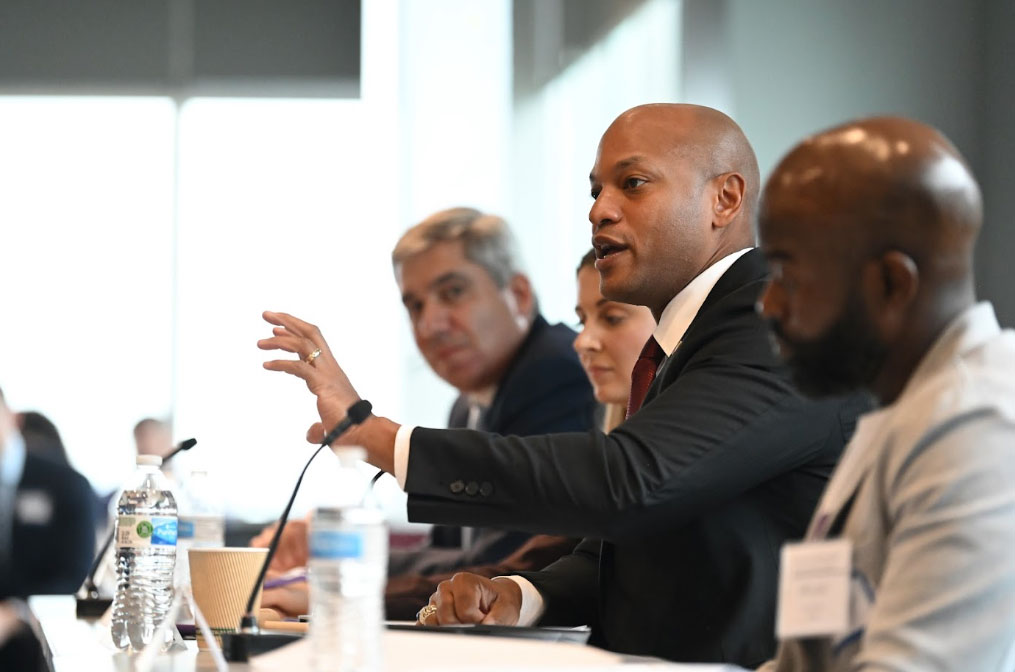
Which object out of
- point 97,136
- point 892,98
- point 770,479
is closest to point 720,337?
point 770,479

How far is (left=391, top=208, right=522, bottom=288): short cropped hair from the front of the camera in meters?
3.96

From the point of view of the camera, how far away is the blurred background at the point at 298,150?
5.07 metres

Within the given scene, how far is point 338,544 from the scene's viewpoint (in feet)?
3.97

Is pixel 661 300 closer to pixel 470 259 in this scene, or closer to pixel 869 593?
pixel 869 593

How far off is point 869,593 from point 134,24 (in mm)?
7640

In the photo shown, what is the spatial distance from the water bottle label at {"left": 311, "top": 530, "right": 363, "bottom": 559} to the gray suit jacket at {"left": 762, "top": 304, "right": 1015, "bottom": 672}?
1.38ft

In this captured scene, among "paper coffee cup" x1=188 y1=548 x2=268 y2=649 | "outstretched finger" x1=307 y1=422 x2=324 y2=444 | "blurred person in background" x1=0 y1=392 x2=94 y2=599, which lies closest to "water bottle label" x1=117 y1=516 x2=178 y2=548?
"paper coffee cup" x1=188 y1=548 x2=268 y2=649

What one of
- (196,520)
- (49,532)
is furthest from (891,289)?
(49,532)

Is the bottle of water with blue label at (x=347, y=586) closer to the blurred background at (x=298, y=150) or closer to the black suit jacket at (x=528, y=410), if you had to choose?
the black suit jacket at (x=528, y=410)

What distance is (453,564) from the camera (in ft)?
11.7

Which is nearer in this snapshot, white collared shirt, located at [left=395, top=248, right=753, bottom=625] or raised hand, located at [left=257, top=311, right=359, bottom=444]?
raised hand, located at [left=257, top=311, right=359, bottom=444]

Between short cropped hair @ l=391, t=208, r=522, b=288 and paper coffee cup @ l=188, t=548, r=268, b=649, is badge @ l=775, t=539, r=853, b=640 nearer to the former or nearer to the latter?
paper coffee cup @ l=188, t=548, r=268, b=649

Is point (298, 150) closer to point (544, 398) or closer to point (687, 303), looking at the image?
point (544, 398)

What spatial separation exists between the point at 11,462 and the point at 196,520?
8.72ft
